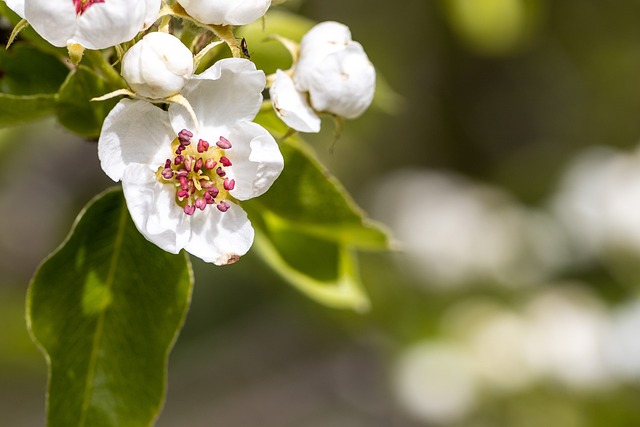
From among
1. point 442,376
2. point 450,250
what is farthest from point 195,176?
point 450,250

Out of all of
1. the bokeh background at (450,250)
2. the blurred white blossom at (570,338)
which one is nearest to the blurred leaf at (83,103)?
the bokeh background at (450,250)

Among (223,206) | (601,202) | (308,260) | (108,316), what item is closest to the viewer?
(223,206)

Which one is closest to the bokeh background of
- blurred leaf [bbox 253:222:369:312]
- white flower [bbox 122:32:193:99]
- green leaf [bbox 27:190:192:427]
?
blurred leaf [bbox 253:222:369:312]

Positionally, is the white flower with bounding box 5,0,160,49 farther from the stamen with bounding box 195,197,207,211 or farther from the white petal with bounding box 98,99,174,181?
the stamen with bounding box 195,197,207,211

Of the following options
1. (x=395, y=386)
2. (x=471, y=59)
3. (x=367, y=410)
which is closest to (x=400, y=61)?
(x=471, y=59)

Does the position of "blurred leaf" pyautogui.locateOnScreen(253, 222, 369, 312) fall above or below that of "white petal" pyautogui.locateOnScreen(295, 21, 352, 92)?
below

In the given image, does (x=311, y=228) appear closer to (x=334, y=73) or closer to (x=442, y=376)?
(x=334, y=73)
